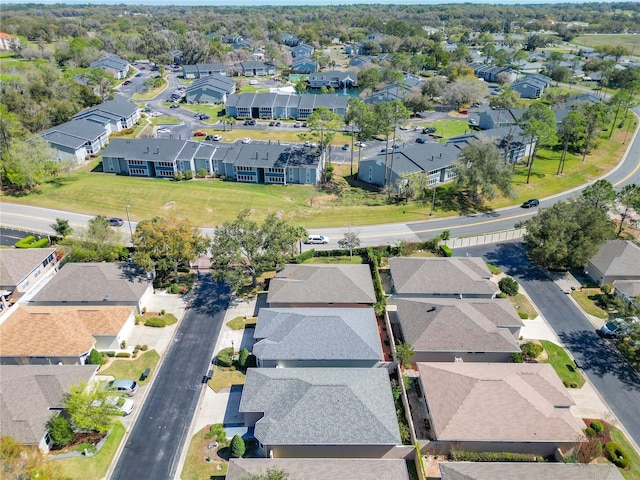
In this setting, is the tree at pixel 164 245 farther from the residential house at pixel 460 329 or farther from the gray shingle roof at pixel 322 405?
the residential house at pixel 460 329

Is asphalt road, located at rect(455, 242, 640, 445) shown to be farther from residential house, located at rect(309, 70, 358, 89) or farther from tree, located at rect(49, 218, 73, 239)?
residential house, located at rect(309, 70, 358, 89)

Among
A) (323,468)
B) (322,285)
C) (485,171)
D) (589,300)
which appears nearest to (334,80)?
(485,171)

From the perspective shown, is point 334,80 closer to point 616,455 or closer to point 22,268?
point 22,268

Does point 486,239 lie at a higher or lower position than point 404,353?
lower

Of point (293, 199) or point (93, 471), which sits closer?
point (93, 471)

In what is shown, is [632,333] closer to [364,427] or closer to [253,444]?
[364,427]

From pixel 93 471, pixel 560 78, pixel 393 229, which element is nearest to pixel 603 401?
pixel 393 229
